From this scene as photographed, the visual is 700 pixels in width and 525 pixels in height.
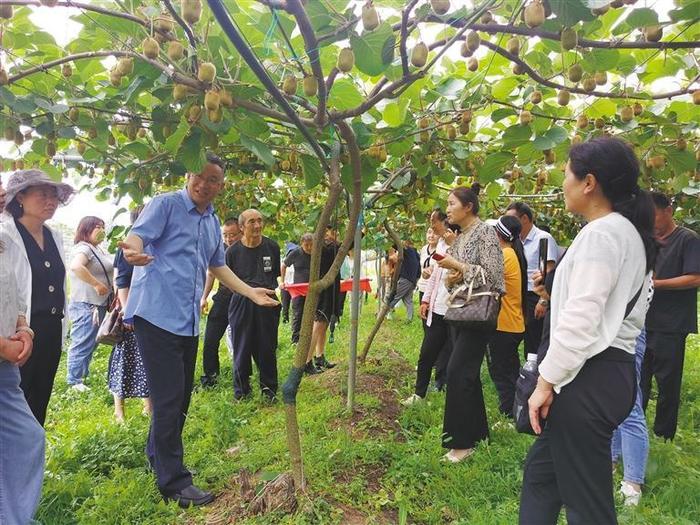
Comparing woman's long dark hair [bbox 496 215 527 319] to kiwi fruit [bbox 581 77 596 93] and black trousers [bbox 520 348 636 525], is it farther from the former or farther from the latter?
black trousers [bbox 520 348 636 525]

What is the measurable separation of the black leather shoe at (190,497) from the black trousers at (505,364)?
6.72 feet

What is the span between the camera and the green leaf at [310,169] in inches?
99.4

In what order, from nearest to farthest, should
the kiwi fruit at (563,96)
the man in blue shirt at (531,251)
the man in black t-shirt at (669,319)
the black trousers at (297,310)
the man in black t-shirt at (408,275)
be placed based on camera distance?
the kiwi fruit at (563,96) < the man in black t-shirt at (669,319) < the man in blue shirt at (531,251) < the black trousers at (297,310) < the man in black t-shirt at (408,275)

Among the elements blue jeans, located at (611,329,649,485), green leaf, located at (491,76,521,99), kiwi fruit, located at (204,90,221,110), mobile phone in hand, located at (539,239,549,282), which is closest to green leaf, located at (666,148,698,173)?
green leaf, located at (491,76,521,99)

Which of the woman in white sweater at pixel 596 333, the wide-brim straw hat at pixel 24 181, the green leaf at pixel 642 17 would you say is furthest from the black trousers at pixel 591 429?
the wide-brim straw hat at pixel 24 181

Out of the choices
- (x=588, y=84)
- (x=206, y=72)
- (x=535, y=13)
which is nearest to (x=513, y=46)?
(x=588, y=84)

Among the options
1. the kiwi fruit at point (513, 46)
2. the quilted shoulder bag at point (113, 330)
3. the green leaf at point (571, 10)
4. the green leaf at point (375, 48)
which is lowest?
the quilted shoulder bag at point (113, 330)

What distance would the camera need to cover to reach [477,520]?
2.21 metres

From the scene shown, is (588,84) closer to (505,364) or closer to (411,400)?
(505,364)

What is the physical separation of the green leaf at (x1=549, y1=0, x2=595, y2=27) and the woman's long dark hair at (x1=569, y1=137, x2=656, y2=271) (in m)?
0.37

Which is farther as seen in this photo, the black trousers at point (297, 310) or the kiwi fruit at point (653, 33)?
the black trousers at point (297, 310)

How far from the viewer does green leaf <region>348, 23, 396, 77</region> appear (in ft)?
4.51

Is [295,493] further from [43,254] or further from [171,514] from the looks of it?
[43,254]

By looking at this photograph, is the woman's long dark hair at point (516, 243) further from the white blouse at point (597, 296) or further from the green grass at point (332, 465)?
the white blouse at point (597, 296)
